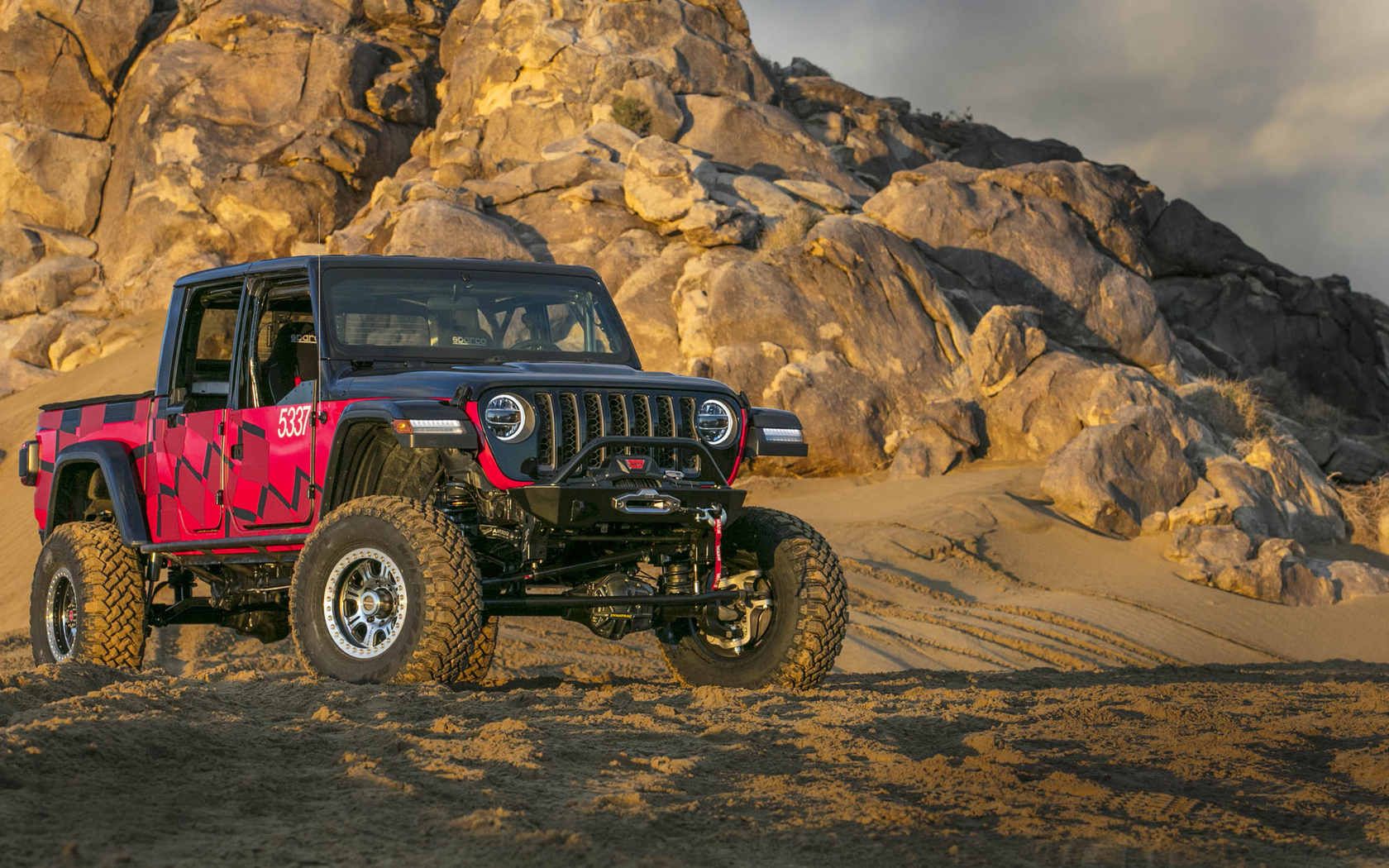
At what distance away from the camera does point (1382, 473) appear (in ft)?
85.7

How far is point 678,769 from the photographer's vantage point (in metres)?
4.90

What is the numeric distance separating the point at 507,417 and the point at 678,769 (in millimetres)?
2316

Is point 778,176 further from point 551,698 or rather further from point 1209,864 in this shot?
point 1209,864

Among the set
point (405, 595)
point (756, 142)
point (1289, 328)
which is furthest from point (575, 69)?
point (405, 595)

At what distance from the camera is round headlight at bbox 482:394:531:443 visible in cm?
655

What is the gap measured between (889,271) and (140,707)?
62.6ft

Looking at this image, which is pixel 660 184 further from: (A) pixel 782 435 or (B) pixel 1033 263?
(A) pixel 782 435

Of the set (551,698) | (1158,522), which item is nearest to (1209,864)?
(551,698)

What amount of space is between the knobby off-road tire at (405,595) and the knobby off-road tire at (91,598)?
2084 mm

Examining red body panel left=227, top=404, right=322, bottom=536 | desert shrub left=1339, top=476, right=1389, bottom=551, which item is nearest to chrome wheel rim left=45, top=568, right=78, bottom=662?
red body panel left=227, top=404, right=322, bottom=536

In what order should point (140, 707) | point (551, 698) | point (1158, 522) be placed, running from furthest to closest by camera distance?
point (1158, 522), point (551, 698), point (140, 707)

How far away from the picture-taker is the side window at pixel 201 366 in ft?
28.0

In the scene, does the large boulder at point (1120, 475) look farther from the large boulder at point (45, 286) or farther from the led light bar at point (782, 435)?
the large boulder at point (45, 286)

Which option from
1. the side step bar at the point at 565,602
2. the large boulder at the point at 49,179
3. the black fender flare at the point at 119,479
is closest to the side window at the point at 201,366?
→ the black fender flare at the point at 119,479
